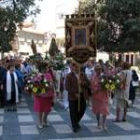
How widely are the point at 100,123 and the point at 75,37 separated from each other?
2266 mm

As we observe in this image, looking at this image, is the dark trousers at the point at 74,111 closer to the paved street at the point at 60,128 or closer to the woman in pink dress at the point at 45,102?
the paved street at the point at 60,128

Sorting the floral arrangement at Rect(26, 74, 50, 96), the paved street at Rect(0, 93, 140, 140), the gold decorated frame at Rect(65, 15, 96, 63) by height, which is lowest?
the paved street at Rect(0, 93, 140, 140)

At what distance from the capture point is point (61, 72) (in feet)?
65.0

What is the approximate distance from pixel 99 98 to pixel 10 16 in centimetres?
1862

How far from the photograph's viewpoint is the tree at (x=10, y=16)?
3050 cm

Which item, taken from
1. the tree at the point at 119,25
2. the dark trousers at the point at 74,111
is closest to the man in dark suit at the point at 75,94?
the dark trousers at the point at 74,111

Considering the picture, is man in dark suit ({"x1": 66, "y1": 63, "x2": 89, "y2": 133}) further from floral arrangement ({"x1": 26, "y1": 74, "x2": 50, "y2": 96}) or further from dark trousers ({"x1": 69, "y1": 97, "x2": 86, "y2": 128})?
floral arrangement ({"x1": 26, "y1": 74, "x2": 50, "y2": 96})

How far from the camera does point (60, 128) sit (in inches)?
509

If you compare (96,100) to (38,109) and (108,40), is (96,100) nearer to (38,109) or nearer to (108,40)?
(38,109)

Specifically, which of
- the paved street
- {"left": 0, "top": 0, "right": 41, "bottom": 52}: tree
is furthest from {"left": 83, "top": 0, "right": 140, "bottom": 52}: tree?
the paved street

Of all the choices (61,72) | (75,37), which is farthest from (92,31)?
(61,72)

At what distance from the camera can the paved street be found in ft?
38.3

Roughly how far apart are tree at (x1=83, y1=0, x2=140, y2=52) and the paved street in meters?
12.6

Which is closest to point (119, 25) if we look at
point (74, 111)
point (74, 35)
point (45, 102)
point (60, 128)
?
point (74, 35)
